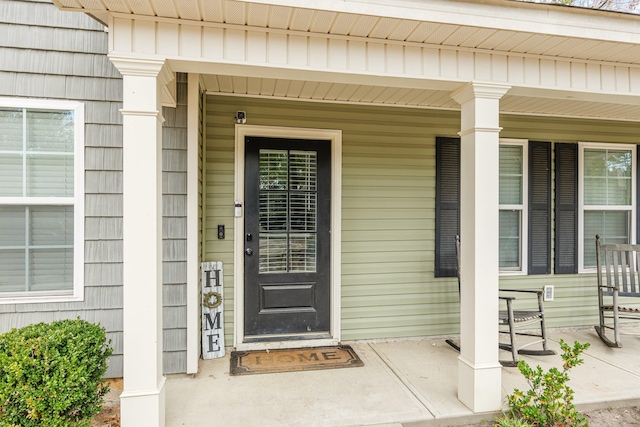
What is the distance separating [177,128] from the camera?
269cm

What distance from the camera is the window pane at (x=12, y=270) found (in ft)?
8.06

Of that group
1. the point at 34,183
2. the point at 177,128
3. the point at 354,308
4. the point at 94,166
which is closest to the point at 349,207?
the point at 354,308

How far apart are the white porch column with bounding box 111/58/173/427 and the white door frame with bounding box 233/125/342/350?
50.6 inches

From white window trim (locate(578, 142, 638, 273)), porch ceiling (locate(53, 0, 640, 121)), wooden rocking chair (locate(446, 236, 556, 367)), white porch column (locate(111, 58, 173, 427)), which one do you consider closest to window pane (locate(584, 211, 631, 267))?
white window trim (locate(578, 142, 638, 273))

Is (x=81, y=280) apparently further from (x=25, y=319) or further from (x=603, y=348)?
(x=603, y=348)

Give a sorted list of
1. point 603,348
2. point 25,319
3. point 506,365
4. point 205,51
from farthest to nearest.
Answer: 1. point 603,348
2. point 506,365
3. point 25,319
4. point 205,51

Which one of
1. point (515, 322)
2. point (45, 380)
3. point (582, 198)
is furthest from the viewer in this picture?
point (582, 198)

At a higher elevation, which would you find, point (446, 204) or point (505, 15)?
point (505, 15)

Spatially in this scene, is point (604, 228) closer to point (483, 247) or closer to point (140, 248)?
point (483, 247)

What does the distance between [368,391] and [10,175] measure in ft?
9.12

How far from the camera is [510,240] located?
3.78 metres

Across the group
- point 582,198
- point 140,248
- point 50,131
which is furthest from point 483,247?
point 50,131

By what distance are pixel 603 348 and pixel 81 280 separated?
14.2ft

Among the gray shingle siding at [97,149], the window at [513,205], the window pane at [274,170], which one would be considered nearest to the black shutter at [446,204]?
the window at [513,205]
